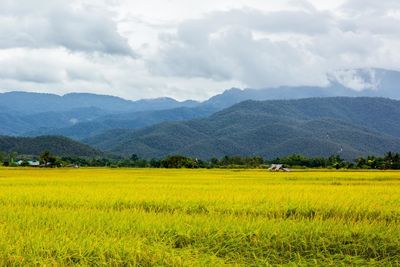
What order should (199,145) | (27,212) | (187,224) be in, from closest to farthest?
(187,224), (27,212), (199,145)

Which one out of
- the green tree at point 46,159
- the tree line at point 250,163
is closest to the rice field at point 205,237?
the tree line at point 250,163

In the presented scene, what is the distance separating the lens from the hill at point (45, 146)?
146875mm

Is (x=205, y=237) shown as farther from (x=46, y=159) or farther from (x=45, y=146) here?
(x=45, y=146)

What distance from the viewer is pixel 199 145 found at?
182125mm

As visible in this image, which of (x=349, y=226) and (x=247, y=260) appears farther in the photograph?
(x=349, y=226)

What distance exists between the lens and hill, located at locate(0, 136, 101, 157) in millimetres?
146875

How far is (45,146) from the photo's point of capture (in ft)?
491

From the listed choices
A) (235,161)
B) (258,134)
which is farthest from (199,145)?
(235,161)

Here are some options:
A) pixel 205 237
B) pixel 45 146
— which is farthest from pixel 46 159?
pixel 205 237

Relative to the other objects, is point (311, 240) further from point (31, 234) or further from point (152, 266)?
point (31, 234)

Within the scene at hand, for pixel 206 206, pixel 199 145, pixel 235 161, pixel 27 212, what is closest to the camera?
pixel 27 212

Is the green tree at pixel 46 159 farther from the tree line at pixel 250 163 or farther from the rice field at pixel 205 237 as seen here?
the rice field at pixel 205 237

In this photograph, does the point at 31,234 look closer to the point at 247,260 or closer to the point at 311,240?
the point at 247,260

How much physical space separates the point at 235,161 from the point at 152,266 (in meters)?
85.7
